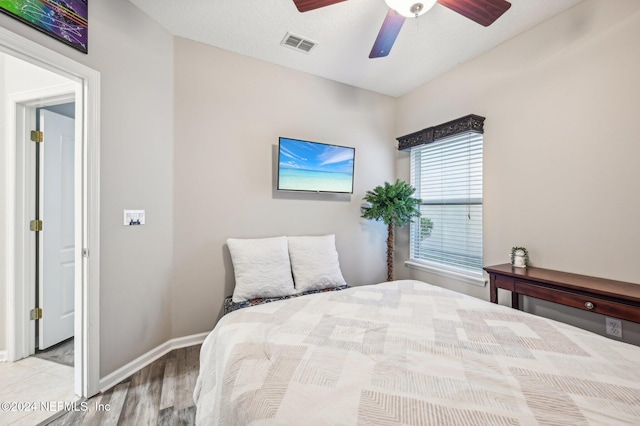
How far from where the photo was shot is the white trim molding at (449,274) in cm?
270

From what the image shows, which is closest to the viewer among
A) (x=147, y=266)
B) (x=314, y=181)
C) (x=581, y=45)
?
(x=581, y=45)

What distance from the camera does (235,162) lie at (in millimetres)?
2705

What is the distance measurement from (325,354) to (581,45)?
2865 millimetres

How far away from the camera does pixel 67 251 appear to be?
265cm

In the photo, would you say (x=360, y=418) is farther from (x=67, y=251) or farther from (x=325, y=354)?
(x=67, y=251)

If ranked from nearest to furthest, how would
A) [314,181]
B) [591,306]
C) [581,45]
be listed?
[591,306] < [581,45] < [314,181]

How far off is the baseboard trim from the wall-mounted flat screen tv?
1709 mm

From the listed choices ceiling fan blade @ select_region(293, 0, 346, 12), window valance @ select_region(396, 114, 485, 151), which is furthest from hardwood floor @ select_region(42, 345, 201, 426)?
window valance @ select_region(396, 114, 485, 151)

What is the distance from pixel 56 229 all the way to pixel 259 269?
1982 mm

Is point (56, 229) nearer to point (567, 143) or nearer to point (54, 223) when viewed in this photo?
point (54, 223)

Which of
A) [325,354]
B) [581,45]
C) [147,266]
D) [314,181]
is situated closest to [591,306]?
[325,354]

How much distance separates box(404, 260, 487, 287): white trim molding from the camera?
270 cm

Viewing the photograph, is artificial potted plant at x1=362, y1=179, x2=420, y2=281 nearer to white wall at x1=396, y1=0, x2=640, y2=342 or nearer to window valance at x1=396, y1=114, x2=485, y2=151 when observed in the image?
window valance at x1=396, y1=114, x2=485, y2=151

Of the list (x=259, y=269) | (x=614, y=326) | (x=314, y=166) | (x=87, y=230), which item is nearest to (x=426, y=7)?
(x=314, y=166)
